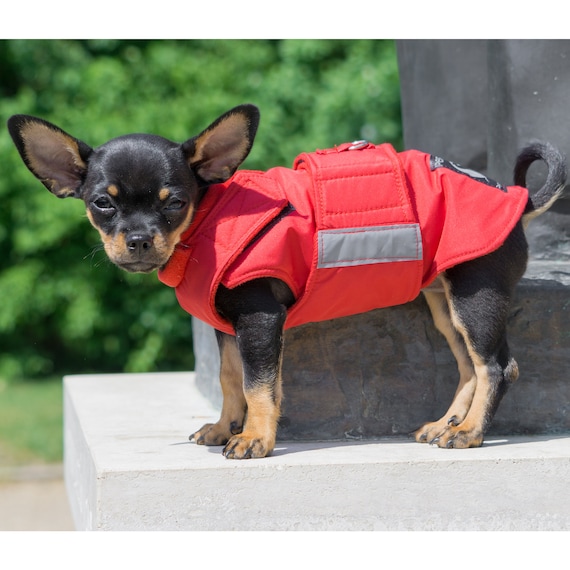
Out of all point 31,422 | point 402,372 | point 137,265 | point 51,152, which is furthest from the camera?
point 31,422

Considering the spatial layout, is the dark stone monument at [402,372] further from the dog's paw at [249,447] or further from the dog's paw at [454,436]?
the dog's paw at [249,447]

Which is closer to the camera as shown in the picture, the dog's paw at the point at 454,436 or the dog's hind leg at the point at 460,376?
the dog's paw at the point at 454,436

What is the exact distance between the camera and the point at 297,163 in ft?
17.0

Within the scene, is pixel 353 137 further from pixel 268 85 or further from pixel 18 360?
pixel 18 360

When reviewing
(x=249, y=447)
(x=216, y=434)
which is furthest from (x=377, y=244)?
(x=216, y=434)

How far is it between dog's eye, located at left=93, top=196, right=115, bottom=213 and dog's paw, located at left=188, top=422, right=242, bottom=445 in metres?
1.25

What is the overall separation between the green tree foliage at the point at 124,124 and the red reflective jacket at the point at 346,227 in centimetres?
571

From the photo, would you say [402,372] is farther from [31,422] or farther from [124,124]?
[124,124]

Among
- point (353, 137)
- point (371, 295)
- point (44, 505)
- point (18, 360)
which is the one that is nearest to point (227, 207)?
point (371, 295)

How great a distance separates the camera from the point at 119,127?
34.6 feet

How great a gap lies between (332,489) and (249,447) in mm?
419

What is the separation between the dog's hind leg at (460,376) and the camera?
16.8 ft

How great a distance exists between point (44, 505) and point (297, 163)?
3931 millimetres

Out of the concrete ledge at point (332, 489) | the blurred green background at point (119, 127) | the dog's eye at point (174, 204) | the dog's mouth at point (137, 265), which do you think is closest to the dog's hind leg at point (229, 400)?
the concrete ledge at point (332, 489)
